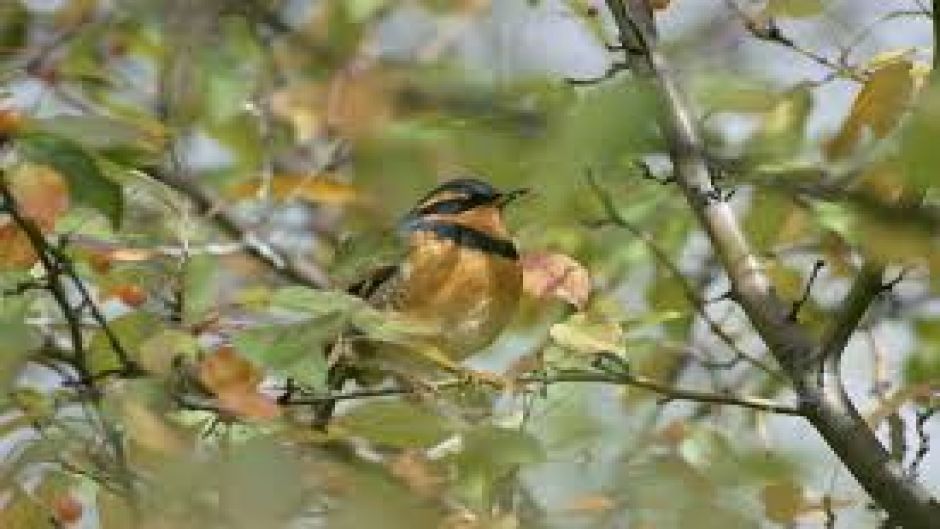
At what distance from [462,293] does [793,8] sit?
2.08 m

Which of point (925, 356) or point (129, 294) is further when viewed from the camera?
point (925, 356)

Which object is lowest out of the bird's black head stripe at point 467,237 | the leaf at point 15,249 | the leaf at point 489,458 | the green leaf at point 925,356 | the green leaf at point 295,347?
the leaf at point 489,458

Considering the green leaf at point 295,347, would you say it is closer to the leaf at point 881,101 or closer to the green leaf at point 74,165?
the green leaf at point 74,165

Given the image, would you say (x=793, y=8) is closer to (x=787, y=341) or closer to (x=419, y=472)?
(x=787, y=341)

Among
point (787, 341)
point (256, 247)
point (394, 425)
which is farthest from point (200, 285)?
point (256, 247)

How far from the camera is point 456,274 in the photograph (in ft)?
15.4

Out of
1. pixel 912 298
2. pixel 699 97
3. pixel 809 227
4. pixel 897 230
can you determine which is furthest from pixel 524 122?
pixel 912 298

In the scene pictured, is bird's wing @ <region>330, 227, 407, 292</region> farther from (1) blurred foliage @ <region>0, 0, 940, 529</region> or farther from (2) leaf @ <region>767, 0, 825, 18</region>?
(2) leaf @ <region>767, 0, 825, 18</region>

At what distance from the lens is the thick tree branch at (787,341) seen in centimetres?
282

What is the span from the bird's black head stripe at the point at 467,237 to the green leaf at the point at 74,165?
2145 millimetres

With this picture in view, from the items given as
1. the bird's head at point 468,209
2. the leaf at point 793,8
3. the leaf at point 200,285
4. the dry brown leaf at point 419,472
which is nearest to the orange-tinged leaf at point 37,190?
the leaf at point 200,285

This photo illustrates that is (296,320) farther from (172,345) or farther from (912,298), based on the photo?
(912,298)

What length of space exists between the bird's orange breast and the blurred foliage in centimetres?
14

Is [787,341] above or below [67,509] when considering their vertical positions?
above
